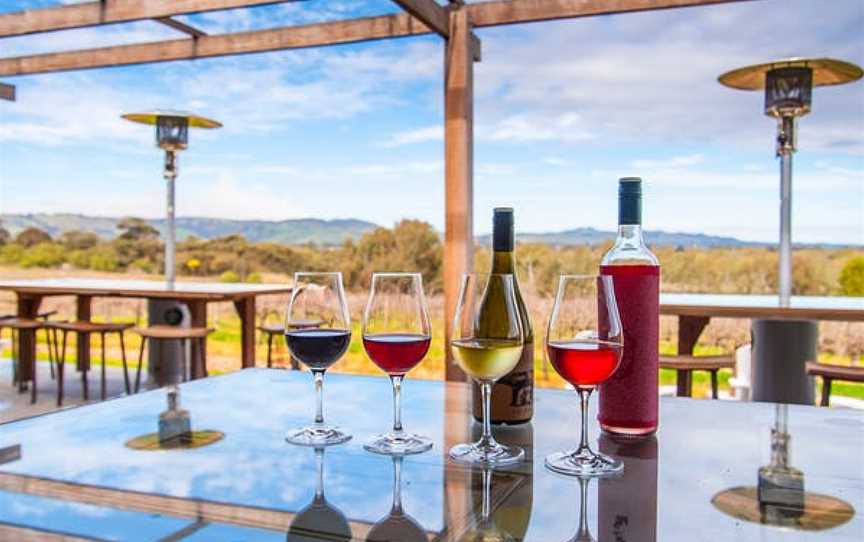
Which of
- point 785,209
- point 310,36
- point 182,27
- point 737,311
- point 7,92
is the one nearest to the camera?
point 737,311

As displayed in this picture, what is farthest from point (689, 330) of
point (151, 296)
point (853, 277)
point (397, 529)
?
point (397, 529)

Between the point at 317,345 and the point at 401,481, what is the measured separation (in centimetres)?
26

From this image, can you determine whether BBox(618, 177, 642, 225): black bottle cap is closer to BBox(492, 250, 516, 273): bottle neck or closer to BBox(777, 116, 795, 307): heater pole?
BBox(492, 250, 516, 273): bottle neck

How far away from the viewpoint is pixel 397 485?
74 centimetres

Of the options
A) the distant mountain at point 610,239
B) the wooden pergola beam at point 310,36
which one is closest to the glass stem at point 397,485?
the wooden pergola beam at point 310,36

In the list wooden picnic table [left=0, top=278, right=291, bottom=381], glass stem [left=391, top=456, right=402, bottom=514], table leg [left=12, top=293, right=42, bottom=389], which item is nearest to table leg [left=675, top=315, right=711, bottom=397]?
wooden picnic table [left=0, top=278, right=291, bottom=381]

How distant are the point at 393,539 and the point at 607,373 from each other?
0.33 metres

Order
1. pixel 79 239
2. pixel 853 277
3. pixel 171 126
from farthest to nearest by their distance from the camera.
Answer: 1. pixel 79 239
2. pixel 853 277
3. pixel 171 126

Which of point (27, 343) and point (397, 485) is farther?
point (27, 343)

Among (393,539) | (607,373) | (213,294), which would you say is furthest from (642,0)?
(393,539)

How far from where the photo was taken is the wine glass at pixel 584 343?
801 millimetres

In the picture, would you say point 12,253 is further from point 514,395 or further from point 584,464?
point 584,464

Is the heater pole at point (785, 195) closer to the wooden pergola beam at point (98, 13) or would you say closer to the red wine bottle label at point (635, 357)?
the wooden pergola beam at point (98, 13)

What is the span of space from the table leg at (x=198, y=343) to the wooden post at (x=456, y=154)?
2134mm
